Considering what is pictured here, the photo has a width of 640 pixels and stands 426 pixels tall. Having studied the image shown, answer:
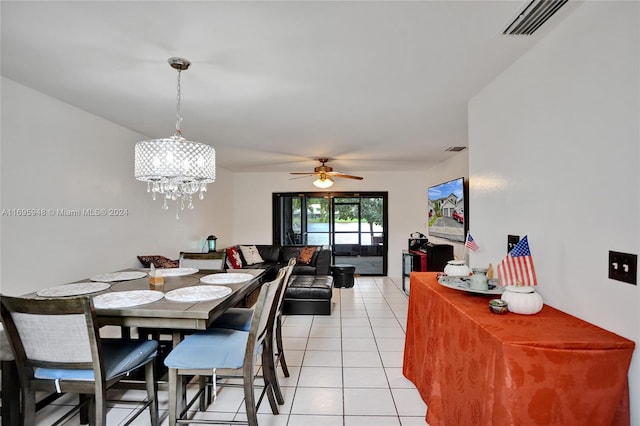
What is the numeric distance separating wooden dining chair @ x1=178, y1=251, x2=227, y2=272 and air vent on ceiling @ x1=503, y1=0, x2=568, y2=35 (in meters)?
3.05

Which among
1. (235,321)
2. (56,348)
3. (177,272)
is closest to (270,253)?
(177,272)

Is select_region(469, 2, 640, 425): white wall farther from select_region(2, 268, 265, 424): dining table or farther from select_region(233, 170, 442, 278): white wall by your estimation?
select_region(233, 170, 442, 278): white wall

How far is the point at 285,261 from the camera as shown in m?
6.48

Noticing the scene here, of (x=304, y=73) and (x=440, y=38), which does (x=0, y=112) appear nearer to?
(x=304, y=73)

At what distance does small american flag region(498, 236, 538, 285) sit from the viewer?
168 cm

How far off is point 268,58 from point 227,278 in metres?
1.71

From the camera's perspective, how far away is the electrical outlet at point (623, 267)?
4.17 ft

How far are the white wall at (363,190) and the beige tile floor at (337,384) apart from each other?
10.7 feet

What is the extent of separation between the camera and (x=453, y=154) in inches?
211

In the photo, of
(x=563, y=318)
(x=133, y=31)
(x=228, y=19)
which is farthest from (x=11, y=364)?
(x=563, y=318)

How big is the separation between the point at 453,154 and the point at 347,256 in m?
3.33

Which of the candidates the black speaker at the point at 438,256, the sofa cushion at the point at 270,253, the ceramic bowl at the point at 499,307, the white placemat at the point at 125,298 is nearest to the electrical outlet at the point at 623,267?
the ceramic bowl at the point at 499,307

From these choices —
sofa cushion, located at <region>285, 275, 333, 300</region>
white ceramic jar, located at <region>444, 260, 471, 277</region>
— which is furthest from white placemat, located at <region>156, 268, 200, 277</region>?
white ceramic jar, located at <region>444, 260, 471, 277</region>

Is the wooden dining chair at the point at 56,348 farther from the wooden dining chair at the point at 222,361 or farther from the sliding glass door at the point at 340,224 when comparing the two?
the sliding glass door at the point at 340,224
